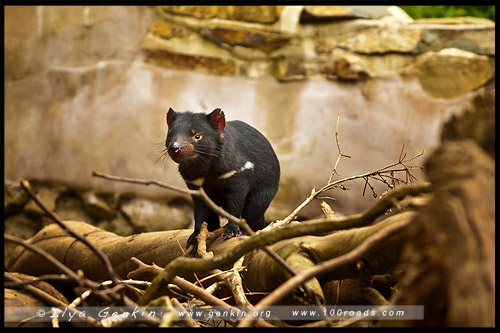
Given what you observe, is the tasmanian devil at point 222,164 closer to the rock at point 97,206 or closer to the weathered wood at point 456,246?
the weathered wood at point 456,246

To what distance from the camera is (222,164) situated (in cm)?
349

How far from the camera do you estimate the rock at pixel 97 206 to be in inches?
232

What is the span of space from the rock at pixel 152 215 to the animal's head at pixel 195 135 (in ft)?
8.34

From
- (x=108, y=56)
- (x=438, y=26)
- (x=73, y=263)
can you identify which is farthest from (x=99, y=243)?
(x=438, y=26)

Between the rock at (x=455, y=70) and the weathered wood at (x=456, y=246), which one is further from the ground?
the rock at (x=455, y=70)

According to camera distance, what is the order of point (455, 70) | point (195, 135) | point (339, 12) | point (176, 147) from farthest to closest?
point (339, 12), point (455, 70), point (195, 135), point (176, 147)

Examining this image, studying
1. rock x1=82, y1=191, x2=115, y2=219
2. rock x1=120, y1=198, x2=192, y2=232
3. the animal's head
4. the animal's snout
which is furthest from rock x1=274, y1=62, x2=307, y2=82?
the animal's snout

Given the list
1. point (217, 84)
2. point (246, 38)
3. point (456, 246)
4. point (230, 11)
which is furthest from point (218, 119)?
point (230, 11)

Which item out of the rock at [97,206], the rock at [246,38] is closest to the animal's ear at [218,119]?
the rock at [246,38]

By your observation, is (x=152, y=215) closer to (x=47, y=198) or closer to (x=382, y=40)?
(x=47, y=198)

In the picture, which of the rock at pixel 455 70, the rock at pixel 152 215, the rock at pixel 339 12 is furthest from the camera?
the rock at pixel 152 215

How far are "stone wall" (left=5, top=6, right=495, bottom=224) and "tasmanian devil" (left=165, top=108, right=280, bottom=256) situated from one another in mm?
1991

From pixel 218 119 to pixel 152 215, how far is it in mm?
2706

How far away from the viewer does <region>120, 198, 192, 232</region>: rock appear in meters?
5.87
